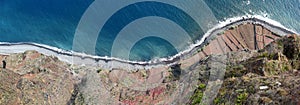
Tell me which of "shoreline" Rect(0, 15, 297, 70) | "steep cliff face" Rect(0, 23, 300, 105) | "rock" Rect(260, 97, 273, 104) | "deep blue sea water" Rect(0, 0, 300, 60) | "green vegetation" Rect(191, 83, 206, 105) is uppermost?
"deep blue sea water" Rect(0, 0, 300, 60)

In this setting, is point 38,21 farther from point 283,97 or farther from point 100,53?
point 283,97

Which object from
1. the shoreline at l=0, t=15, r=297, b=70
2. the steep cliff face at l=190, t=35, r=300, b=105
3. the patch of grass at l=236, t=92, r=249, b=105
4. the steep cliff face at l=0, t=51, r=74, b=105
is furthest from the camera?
the shoreline at l=0, t=15, r=297, b=70

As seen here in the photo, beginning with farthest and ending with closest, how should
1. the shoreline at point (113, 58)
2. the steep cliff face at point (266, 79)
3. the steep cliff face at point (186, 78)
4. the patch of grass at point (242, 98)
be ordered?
the shoreline at point (113, 58) → the steep cliff face at point (186, 78) → the patch of grass at point (242, 98) → the steep cliff face at point (266, 79)

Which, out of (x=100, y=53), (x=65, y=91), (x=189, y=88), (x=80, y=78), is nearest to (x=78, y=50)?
(x=100, y=53)

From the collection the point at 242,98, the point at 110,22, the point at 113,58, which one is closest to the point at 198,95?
the point at 242,98

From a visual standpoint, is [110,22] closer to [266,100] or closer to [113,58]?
[113,58]

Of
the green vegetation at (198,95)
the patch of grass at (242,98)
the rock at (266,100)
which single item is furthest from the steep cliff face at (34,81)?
the rock at (266,100)

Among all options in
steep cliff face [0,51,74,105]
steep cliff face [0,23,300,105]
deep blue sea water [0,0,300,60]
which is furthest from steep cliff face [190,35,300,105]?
deep blue sea water [0,0,300,60]

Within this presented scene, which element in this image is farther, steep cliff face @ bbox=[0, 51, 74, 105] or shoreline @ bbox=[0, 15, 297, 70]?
shoreline @ bbox=[0, 15, 297, 70]

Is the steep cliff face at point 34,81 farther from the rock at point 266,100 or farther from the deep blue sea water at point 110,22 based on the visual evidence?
the rock at point 266,100

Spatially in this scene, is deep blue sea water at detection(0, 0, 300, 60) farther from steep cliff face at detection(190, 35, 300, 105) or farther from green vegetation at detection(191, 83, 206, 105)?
green vegetation at detection(191, 83, 206, 105)
